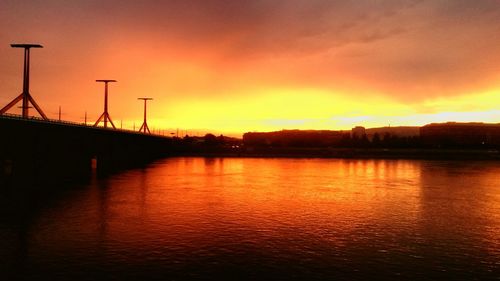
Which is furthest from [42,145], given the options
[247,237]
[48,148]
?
[247,237]

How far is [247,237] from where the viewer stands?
1192 inches

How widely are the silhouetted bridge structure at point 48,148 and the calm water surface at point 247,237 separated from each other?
1318cm

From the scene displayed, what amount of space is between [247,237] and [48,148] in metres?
60.0

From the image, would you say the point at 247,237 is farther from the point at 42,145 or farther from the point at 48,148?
the point at 48,148

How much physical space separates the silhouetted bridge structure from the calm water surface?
13184 mm

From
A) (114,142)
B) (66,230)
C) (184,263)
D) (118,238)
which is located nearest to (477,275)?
(184,263)

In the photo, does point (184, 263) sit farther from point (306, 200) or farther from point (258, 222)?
point (306, 200)

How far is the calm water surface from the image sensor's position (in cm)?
2253

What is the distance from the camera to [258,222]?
36281 mm

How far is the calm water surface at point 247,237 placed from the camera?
73.9 feet

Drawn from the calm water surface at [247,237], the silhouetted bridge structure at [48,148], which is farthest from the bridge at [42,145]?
the calm water surface at [247,237]

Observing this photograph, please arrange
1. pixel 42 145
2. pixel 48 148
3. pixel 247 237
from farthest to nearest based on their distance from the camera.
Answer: pixel 48 148 → pixel 42 145 → pixel 247 237

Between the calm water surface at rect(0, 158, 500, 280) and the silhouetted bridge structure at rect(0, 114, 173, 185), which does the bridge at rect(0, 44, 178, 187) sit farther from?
the calm water surface at rect(0, 158, 500, 280)

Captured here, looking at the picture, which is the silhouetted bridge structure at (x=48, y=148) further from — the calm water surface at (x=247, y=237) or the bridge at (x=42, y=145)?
the calm water surface at (x=247, y=237)
